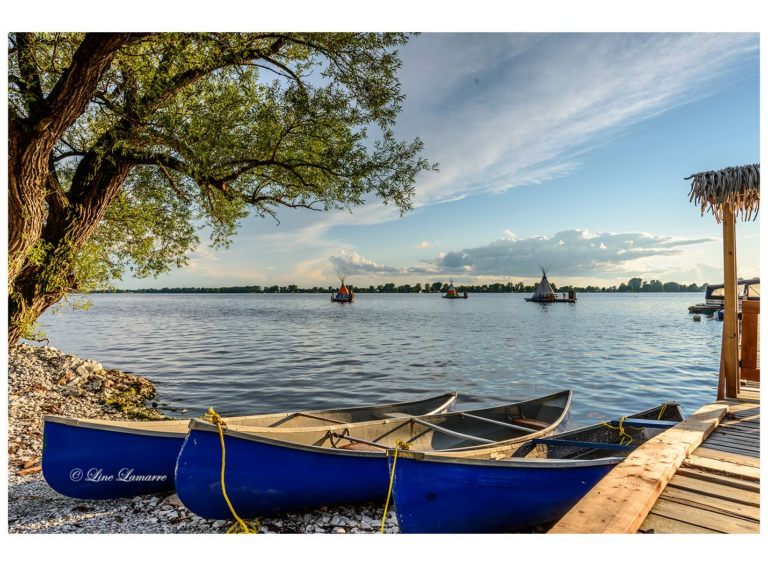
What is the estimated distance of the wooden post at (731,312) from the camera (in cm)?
556

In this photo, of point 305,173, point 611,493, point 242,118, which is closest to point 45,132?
A: point 242,118

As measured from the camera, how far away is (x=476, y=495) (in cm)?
360

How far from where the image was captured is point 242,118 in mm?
8672

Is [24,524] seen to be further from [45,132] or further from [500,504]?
[45,132]

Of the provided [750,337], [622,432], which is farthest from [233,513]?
[750,337]

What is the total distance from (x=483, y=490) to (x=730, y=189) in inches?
184

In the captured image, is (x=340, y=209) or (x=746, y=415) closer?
→ (x=746, y=415)

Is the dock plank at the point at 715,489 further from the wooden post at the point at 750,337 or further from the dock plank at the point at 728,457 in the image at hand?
the wooden post at the point at 750,337

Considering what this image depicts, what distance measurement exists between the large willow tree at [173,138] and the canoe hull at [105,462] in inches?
140

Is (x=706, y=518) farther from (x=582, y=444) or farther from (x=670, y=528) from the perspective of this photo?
(x=582, y=444)

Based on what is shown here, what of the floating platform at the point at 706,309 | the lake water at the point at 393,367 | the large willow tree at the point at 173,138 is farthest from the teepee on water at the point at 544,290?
the large willow tree at the point at 173,138

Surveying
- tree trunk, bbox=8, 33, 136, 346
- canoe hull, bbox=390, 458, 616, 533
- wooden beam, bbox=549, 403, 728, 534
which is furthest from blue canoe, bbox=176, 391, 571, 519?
tree trunk, bbox=8, 33, 136, 346

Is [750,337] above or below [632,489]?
above
